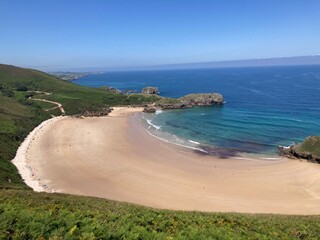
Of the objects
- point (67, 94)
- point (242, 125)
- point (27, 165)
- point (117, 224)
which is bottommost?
point (242, 125)

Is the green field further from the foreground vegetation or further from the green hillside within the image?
the green hillside

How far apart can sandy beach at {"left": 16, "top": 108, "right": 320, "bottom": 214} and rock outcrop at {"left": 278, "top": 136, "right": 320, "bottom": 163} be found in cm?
263

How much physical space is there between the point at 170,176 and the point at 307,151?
34.3m

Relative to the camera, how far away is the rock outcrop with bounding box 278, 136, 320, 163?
65.2 meters

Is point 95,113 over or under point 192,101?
under

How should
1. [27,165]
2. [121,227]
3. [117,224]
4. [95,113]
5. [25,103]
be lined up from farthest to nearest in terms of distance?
[25,103] → [95,113] → [27,165] → [117,224] → [121,227]

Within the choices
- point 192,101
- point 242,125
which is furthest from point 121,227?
point 192,101

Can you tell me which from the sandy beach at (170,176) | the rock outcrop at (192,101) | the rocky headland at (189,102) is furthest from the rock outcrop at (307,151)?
the rock outcrop at (192,101)

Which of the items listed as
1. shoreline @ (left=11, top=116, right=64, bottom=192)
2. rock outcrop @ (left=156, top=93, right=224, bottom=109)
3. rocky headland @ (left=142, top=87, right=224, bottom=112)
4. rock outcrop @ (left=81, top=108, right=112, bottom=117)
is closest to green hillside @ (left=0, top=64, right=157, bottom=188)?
shoreline @ (left=11, top=116, right=64, bottom=192)

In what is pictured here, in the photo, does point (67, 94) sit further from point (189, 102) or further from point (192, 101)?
point (192, 101)

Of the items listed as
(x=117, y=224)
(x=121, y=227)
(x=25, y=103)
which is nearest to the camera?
(x=121, y=227)

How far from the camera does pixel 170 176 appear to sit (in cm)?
5681

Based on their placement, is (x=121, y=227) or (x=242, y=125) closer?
(x=121, y=227)

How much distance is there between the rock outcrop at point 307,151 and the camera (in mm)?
65238
